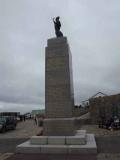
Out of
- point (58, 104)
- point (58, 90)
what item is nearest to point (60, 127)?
point (58, 104)

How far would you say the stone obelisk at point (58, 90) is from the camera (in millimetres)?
13882

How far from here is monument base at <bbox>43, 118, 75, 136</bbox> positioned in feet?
45.1

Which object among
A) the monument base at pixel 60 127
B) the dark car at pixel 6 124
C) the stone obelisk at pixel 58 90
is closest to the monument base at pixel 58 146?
the monument base at pixel 60 127

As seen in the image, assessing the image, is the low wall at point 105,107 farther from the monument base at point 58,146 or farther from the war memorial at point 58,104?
the monument base at point 58,146

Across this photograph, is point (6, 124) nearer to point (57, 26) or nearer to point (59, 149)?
point (57, 26)

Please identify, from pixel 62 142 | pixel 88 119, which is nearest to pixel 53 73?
pixel 62 142

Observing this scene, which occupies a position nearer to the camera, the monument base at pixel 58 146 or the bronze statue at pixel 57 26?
the monument base at pixel 58 146

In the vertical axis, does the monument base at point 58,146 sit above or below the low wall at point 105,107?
below

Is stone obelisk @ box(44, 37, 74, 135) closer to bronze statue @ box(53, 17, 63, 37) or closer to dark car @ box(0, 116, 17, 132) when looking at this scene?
bronze statue @ box(53, 17, 63, 37)

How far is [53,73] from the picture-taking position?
14.8 meters

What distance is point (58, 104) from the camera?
14.5m

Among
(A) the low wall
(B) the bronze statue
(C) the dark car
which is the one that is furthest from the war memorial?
(A) the low wall

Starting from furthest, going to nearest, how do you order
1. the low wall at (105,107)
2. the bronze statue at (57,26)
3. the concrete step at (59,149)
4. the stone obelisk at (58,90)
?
the low wall at (105,107), the bronze statue at (57,26), the stone obelisk at (58,90), the concrete step at (59,149)

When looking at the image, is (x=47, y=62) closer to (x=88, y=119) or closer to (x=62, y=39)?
(x=62, y=39)
